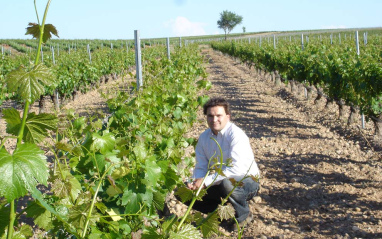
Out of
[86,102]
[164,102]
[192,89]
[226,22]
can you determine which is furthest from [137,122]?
[226,22]

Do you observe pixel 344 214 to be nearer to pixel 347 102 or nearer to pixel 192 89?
pixel 192 89

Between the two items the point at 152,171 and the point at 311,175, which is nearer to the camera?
the point at 152,171

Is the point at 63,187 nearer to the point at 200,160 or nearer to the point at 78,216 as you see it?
the point at 78,216

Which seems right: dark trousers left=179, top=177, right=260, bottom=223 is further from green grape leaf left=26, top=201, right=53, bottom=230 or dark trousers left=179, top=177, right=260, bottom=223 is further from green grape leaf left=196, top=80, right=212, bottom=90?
green grape leaf left=196, top=80, right=212, bottom=90

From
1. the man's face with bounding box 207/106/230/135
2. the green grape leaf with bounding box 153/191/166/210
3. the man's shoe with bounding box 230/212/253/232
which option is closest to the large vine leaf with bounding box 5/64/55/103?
the green grape leaf with bounding box 153/191/166/210

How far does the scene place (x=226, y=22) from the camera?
309 feet

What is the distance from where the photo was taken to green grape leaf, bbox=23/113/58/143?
3.14 ft

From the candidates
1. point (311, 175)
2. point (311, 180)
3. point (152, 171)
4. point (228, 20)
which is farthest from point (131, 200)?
point (228, 20)

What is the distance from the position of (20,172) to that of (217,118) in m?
3.00

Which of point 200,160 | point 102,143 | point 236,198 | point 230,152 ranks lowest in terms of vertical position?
point 236,198

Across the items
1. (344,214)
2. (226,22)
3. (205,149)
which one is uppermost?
(226,22)

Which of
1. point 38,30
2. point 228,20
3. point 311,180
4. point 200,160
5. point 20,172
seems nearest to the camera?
point 20,172

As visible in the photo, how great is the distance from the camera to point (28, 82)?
839 mm

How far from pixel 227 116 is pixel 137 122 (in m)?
1.18
